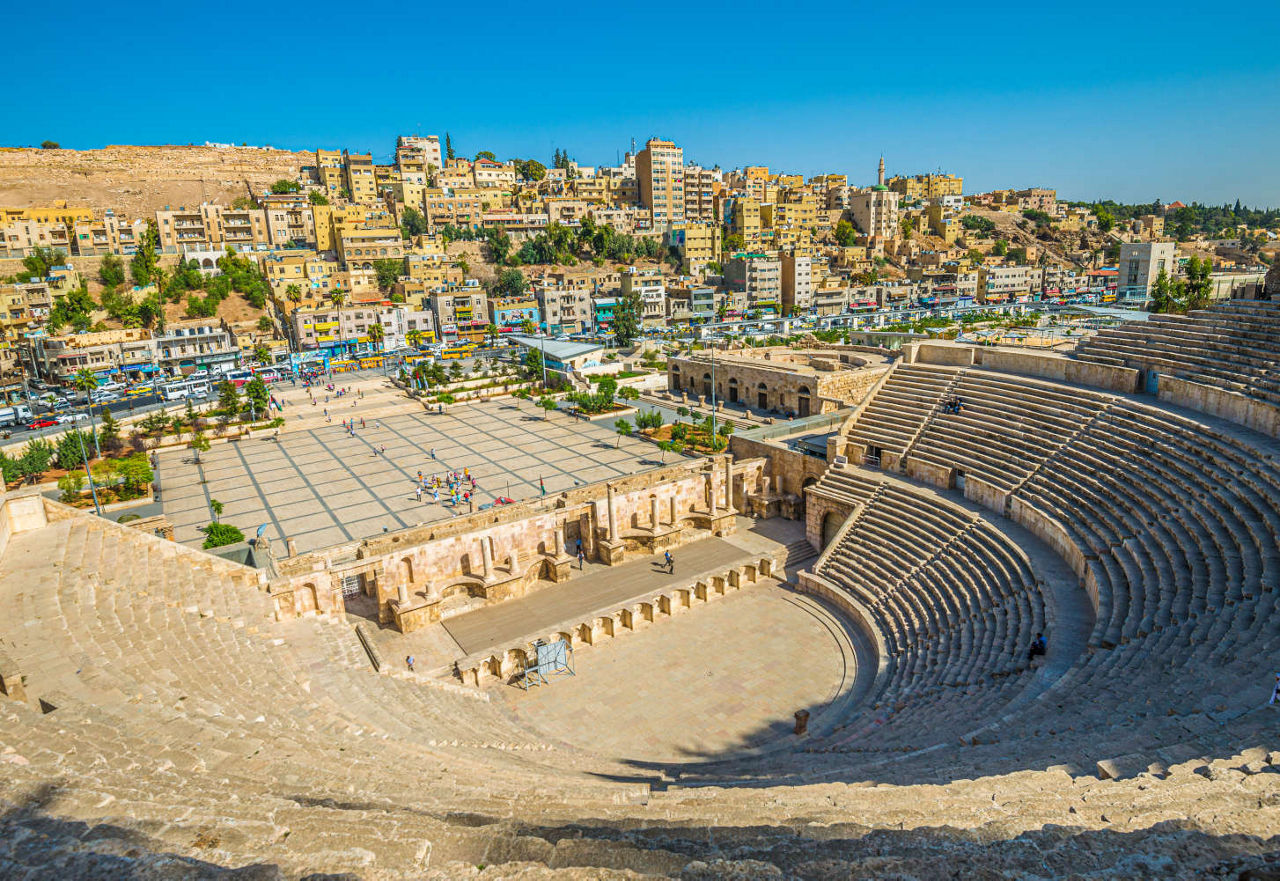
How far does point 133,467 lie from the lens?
34.5 metres

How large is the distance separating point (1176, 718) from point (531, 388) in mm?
50680

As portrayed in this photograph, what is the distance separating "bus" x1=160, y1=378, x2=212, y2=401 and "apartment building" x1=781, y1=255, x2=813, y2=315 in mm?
66422

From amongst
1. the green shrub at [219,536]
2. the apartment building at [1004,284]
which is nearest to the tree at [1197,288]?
the apartment building at [1004,284]

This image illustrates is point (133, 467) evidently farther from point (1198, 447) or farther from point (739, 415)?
point (1198, 447)

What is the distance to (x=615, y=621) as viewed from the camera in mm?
22719

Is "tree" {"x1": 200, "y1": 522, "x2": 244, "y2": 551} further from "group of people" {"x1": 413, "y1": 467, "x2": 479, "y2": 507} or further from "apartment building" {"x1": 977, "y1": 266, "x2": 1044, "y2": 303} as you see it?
"apartment building" {"x1": 977, "y1": 266, "x2": 1044, "y2": 303}

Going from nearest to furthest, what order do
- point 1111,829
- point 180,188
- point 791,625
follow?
point 1111,829 → point 791,625 → point 180,188

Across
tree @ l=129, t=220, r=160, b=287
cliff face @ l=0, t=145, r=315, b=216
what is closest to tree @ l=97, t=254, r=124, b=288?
tree @ l=129, t=220, r=160, b=287

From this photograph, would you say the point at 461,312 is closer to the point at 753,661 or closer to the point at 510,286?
the point at 510,286

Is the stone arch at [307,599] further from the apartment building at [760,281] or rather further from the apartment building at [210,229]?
the apartment building at [210,229]

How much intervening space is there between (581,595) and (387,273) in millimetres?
76056

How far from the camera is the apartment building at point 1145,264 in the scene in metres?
90.7

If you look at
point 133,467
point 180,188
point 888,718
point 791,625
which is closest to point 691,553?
point 791,625

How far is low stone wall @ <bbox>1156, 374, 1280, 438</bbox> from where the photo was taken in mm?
18891
